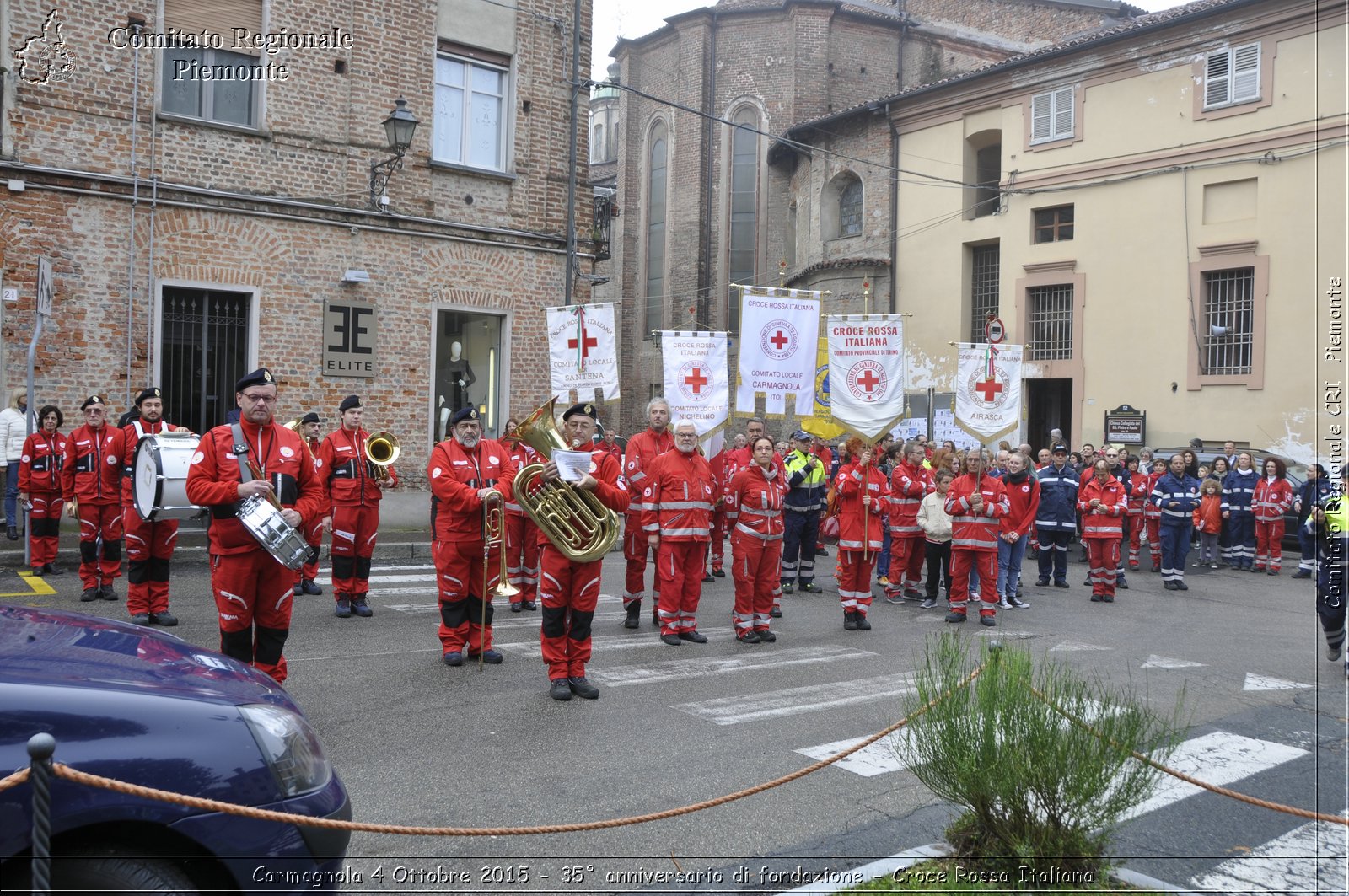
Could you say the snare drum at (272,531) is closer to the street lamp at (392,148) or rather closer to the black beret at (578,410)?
the black beret at (578,410)

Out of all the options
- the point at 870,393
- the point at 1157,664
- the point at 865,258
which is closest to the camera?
the point at 1157,664

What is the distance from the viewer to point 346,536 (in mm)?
10672

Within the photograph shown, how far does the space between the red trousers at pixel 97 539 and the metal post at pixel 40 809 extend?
891 cm

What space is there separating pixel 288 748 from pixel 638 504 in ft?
24.1

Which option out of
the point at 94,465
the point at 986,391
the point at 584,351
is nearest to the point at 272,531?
the point at 94,465

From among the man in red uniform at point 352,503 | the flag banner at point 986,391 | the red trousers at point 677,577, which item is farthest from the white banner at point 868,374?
the man in red uniform at point 352,503

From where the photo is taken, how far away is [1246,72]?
23.7m

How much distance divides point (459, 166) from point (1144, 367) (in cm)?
1684

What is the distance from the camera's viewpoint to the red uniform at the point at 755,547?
999 cm

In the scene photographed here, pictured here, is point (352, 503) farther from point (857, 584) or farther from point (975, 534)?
point (975, 534)

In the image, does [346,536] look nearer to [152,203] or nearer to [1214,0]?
[152,203]

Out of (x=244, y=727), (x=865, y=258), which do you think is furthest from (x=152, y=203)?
(x=865, y=258)

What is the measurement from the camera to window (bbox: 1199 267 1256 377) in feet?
78.0

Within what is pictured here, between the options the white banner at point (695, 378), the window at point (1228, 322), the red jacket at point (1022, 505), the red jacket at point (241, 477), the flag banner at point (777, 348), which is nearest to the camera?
the red jacket at point (241, 477)
